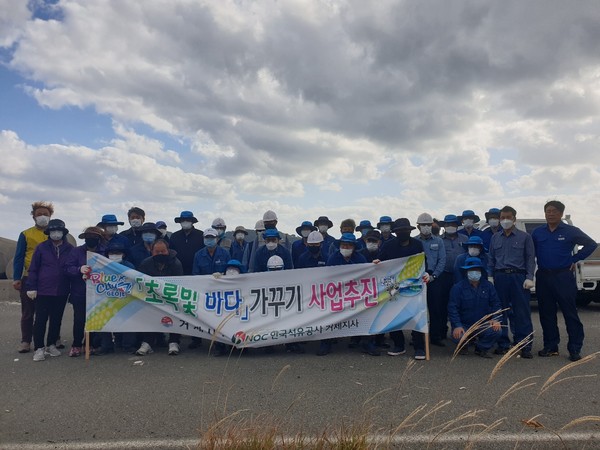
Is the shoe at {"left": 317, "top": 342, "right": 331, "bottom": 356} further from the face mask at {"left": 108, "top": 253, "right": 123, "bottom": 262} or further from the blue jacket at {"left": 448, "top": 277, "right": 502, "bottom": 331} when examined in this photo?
the face mask at {"left": 108, "top": 253, "right": 123, "bottom": 262}

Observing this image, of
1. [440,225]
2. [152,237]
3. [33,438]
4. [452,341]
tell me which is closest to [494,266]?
[452,341]

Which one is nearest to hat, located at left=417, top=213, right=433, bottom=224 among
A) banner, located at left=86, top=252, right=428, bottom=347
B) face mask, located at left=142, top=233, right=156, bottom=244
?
banner, located at left=86, top=252, right=428, bottom=347

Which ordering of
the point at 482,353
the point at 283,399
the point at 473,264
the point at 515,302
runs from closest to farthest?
1. the point at 283,399
2. the point at 482,353
3. the point at 515,302
4. the point at 473,264

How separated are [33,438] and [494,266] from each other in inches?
225

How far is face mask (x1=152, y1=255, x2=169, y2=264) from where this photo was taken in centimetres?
679

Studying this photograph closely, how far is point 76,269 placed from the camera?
6.49 m

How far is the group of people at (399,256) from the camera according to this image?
6.14m

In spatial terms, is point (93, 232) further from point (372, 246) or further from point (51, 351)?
point (372, 246)

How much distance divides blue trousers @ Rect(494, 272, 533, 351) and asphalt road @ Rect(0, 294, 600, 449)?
0.39 metres

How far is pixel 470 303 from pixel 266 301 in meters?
2.78

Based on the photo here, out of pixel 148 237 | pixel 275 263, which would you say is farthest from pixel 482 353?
pixel 148 237

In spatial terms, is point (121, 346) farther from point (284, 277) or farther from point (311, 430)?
point (311, 430)

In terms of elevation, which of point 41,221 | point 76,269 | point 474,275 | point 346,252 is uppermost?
point 41,221

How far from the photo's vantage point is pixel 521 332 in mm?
6246
